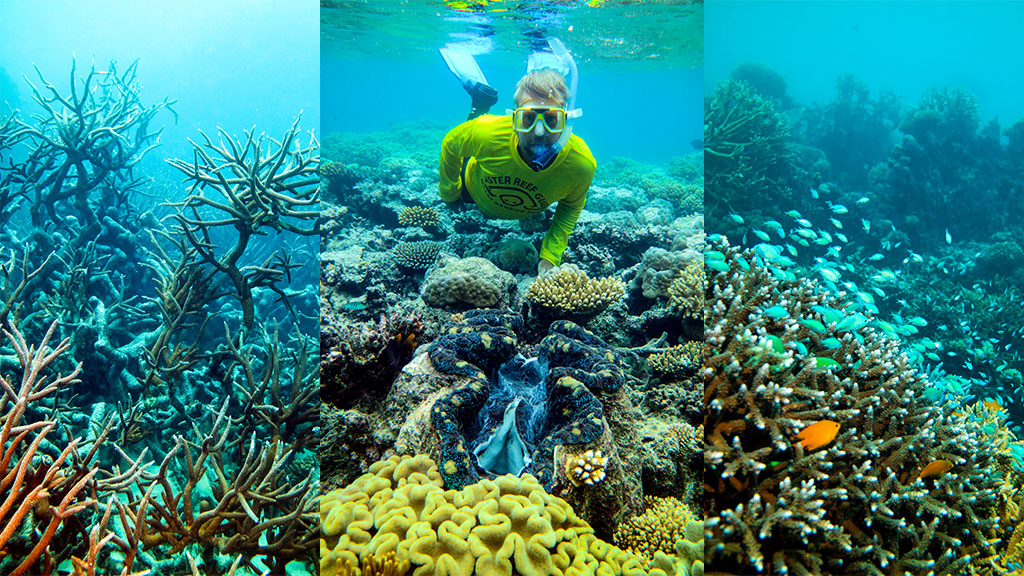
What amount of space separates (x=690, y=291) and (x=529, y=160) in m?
1.99

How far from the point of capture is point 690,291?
4047mm

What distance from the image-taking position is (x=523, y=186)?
4.58 m

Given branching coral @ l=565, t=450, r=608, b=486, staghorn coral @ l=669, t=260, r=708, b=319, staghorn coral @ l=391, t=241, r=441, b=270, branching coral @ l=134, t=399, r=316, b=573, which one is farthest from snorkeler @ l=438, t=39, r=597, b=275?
branching coral @ l=134, t=399, r=316, b=573

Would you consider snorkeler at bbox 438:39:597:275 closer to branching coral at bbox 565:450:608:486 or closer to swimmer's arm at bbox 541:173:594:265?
swimmer's arm at bbox 541:173:594:265

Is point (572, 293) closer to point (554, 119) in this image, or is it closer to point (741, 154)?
point (554, 119)

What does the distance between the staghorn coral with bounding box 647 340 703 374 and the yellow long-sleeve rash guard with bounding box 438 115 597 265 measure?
1632mm

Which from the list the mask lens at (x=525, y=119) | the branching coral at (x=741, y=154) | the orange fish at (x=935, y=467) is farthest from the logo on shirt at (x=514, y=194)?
the branching coral at (x=741, y=154)

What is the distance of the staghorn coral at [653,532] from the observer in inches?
91.0

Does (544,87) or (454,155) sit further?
(454,155)

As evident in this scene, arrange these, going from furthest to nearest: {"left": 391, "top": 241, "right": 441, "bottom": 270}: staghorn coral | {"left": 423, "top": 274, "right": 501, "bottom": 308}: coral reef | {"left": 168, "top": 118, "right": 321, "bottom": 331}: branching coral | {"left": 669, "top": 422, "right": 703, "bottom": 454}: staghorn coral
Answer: {"left": 391, "top": 241, "right": 441, "bottom": 270}: staghorn coral → {"left": 168, "top": 118, "right": 321, "bottom": 331}: branching coral → {"left": 423, "top": 274, "right": 501, "bottom": 308}: coral reef → {"left": 669, "top": 422, "right": 703, "bottom": 454}: staghorn coral

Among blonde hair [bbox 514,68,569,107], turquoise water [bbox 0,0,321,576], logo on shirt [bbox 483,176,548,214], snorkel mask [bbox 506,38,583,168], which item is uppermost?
blonde hair [bbox 514,68,569,107]

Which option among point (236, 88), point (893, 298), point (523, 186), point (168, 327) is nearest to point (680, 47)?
point (893, 298)

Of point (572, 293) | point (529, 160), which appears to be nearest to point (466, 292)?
point (572, 293)

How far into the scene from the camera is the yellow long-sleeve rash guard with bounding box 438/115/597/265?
14.5ft
